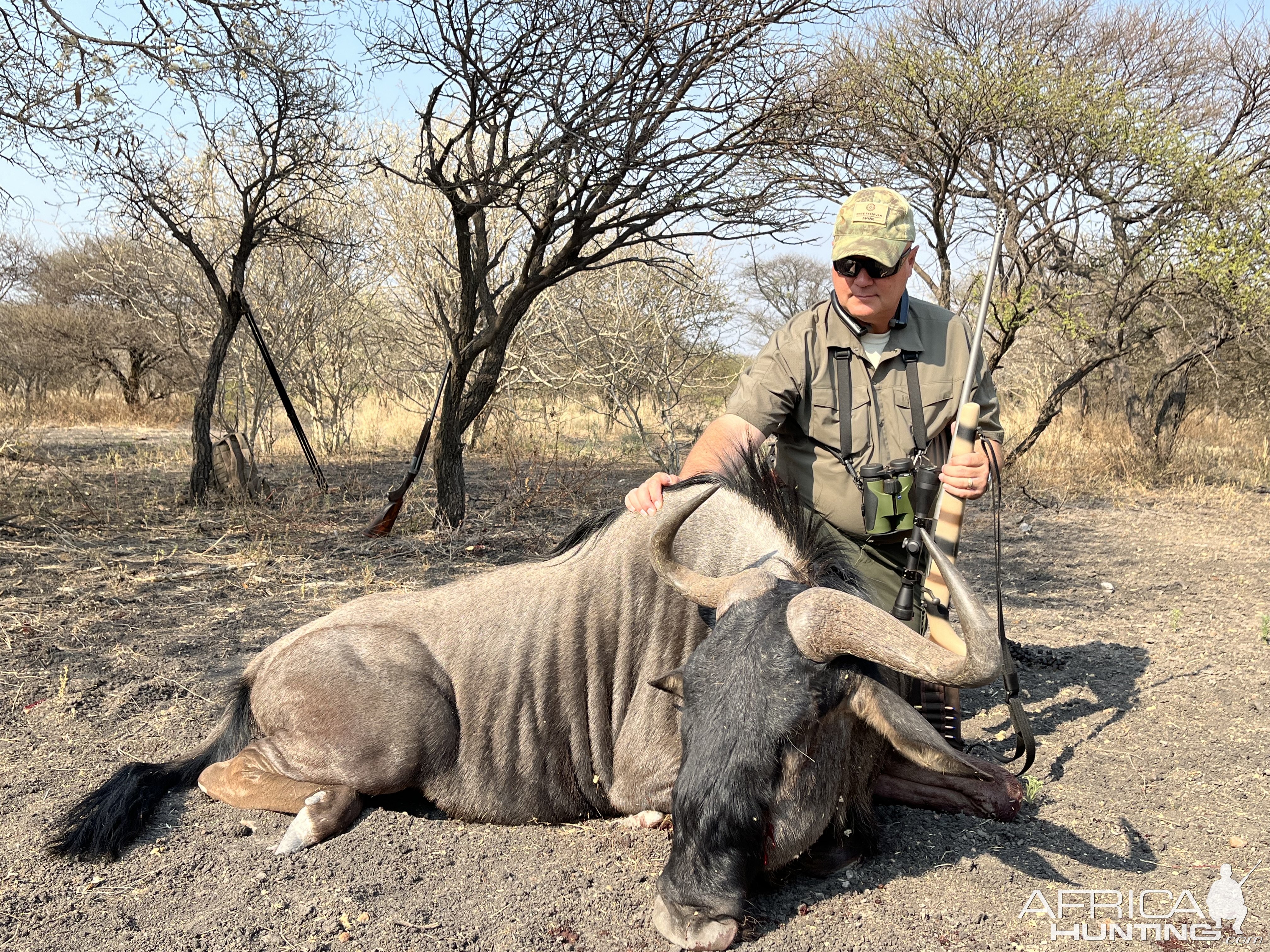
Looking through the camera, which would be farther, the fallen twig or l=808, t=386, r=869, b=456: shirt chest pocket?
the fallen twig

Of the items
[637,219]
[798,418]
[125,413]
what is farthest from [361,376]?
[798,418]

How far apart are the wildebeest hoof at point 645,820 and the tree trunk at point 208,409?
734 centimetres

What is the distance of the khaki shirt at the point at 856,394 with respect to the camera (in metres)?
3.63

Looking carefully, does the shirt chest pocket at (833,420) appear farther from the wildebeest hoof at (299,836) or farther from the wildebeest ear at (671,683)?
the wildebeest hoof at (299,836)

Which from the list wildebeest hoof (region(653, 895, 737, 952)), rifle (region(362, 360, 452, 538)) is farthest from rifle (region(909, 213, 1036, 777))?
rifle (region(362, 360, 452, 538))

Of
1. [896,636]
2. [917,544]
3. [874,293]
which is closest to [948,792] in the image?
[917,544]

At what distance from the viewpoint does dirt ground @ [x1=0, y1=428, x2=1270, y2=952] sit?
2.72 metres

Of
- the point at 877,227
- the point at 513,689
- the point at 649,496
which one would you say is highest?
the point at 877,227

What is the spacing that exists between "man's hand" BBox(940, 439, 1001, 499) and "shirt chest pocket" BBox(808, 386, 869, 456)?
21.5 inches

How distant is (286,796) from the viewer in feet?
10.7

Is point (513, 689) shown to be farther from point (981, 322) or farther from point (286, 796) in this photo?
point (981, 322)

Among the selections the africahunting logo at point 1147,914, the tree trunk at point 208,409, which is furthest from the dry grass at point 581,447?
the africahunting logo at point 1147,914

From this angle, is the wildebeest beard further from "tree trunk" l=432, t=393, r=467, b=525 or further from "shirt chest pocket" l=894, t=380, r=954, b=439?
"tree trunk" l=432, t=393, r=467, b=525

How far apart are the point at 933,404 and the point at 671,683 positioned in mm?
1600
